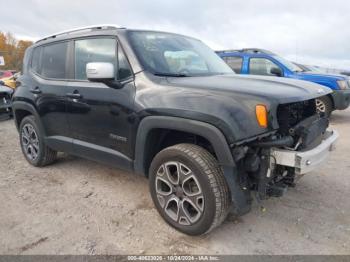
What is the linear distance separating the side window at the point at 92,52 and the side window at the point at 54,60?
0.28 m

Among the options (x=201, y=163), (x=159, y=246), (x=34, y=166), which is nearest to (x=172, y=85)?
(x=201, y=163)

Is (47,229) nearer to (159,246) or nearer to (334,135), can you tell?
(159,246)

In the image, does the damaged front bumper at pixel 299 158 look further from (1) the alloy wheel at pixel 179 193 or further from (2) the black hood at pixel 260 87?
(1) the alloy wheel at pixel 179 193

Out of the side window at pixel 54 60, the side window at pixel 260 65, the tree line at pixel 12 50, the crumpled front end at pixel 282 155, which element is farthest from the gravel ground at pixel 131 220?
the tree line at pixel 12 50

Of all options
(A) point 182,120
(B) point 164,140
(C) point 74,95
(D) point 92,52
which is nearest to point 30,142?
(C) point 74,95

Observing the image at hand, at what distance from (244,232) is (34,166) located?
335cm

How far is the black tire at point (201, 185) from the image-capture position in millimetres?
2582

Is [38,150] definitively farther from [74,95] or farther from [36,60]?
[74,95]

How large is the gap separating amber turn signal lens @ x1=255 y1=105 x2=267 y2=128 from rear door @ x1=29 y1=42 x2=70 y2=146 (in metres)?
2.43

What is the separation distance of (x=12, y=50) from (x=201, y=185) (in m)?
73.9

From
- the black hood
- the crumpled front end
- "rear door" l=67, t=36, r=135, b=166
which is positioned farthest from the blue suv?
"rear door" l=67, t=36, r=135, b=166

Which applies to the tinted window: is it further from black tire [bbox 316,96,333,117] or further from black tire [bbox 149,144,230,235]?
black tire [bbox 316,96,333,117]

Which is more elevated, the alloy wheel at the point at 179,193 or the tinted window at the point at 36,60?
the tinted window at the point at 36,60

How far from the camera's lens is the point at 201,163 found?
8.57 feet
